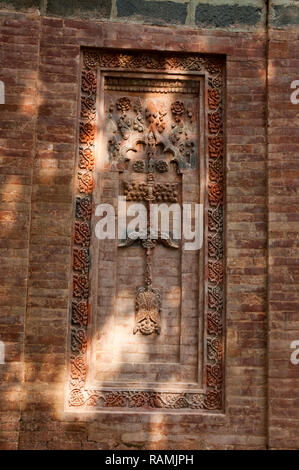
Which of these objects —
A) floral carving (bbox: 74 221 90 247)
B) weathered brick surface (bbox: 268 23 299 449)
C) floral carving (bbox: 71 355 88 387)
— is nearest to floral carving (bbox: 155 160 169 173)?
floral carving (bbox: 74 221 90 247)

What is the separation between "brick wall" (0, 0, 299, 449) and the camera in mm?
5965

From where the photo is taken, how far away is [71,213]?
248 inches

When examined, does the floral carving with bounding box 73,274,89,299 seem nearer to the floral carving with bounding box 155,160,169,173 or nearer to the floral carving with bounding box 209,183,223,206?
the floral carving with bounding box 155,160,169,173

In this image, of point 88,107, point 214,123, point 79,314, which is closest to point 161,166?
point 214,123

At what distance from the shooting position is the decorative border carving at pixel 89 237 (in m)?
6.14

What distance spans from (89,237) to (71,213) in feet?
1.06

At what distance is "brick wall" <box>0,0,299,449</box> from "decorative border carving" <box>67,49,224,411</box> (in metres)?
0.14

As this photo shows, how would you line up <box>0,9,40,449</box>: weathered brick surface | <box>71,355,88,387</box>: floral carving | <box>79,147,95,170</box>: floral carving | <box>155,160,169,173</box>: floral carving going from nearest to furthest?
1. <box>0,9,40,449</box>: weathered brick surface
2. <box>71,355,88,387</box>: floral carving
3. <box>79,147,95,170</box>: floral carving
4. <box>155,160,169,173</box>: floral carving

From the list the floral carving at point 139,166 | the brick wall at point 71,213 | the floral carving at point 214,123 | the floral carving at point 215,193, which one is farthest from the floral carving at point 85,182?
the floral carving at point 214,123

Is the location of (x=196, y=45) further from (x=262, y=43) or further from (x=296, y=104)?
(x=296, y=104)

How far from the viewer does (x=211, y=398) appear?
6180 mm

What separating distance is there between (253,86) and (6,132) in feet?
8.99

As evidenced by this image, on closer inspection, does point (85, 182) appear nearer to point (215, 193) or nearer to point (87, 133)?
point (87, 133)

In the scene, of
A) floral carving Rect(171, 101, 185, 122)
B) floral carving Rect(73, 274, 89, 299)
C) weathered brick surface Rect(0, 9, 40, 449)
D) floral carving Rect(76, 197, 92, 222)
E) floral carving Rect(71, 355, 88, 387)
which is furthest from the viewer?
floral carving Rect(171, 101, 185, 122)
